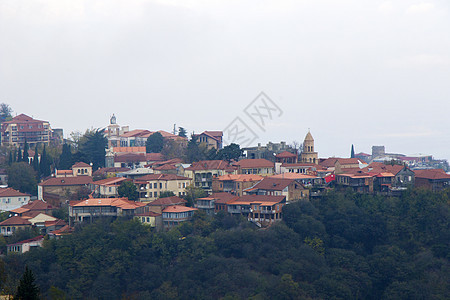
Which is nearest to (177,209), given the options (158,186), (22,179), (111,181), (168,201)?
(168,201)

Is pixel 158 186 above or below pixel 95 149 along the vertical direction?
below

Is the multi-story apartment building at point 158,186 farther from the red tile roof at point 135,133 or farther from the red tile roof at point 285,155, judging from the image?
the red tile roof at point 135,133

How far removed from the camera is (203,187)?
58.8m

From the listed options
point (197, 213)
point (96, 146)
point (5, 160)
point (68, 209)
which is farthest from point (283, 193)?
point (5, 160)

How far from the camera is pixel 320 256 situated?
48906 millimetres

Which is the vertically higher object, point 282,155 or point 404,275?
point 282,155

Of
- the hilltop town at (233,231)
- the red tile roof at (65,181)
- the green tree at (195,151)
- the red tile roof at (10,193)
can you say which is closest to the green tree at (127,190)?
the hilltop town at (233,231)

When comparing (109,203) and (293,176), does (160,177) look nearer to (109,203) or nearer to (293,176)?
(109,203)

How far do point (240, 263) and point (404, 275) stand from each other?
38.3 feet

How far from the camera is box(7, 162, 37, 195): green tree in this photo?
63156 millimetres

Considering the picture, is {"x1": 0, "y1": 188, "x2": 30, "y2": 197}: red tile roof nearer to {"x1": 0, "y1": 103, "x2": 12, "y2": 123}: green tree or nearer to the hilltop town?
the hilltop town

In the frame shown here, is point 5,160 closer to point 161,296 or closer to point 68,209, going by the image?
point 68,209

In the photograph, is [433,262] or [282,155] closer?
[433,262]

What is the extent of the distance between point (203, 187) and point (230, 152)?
775 cm
